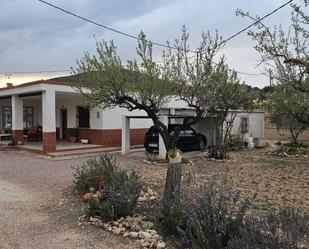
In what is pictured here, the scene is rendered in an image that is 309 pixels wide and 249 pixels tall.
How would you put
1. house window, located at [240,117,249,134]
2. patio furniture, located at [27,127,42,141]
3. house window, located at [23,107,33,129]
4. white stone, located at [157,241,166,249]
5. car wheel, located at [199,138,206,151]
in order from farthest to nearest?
house window, located at [240,117,249,134], house window, located at [23,107,33,129], patio furniture, located at [27,127,42,141], car wheel, located at [199,138,206,151], white stone, located at [157,241,166,249]

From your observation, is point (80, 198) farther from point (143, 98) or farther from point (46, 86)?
point (46, 86)

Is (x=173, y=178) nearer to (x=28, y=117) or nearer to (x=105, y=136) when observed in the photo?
(x=105, y=136)

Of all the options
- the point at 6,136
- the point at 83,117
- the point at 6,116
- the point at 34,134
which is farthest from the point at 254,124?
the point at 6,116

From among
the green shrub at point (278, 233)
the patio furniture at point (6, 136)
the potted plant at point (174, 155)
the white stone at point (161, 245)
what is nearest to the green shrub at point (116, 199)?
Answer: the potted plant at point (174, 155)

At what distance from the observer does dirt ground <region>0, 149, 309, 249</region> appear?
19.0 ft

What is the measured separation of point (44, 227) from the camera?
6414 millimetres

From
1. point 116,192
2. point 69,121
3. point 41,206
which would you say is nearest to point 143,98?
point 116,192

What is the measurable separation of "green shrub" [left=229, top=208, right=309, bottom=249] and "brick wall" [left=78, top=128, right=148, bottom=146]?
689 inches

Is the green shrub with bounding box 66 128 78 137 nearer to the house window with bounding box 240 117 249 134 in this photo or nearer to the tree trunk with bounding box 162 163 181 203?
the house window with bounding box 240 117 249 134

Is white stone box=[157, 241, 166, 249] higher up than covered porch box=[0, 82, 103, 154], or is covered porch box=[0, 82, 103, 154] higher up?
covered porch box=[0, 82, 103, 154]

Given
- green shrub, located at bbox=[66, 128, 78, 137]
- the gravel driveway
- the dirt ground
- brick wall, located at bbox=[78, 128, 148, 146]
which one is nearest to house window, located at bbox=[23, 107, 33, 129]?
green shrub, located at bbox=[66, 128, 78, 137]

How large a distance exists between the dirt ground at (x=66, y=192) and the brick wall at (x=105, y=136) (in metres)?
4.29

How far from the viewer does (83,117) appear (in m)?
22.7

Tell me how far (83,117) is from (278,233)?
777 inches
